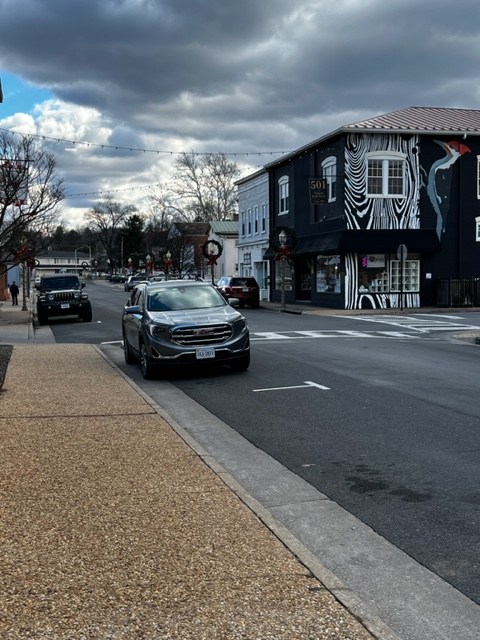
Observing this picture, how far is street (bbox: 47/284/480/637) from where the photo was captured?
16.4ft

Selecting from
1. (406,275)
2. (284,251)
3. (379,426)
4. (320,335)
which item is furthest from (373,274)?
(379,426)

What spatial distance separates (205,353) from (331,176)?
25868mm

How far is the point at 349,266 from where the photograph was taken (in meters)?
34.8

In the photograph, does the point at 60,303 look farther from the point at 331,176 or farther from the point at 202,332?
the point at 202,332

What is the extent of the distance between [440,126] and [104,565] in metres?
34.9

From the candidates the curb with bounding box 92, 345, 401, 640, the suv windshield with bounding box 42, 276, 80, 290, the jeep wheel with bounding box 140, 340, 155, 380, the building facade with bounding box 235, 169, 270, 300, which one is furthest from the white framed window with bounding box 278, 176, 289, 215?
the curb with bounding box 92, 345, 401, 640

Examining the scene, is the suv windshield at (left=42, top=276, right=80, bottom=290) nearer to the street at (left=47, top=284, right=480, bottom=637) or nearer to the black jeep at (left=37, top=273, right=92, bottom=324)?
the black jeep at (left=37, top=273, right=92, bottom=324)

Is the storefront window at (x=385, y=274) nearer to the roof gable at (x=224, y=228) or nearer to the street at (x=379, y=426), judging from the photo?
the street at (x=379, y=426)

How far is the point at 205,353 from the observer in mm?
12016

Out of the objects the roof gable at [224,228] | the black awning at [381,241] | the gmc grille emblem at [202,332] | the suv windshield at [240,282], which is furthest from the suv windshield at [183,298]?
the roof gable at [224,228]

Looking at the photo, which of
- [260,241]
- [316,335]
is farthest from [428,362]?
[260,241]

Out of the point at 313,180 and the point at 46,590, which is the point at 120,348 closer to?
the point at 46,590

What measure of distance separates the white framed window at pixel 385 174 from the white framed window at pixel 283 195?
929 centimetres

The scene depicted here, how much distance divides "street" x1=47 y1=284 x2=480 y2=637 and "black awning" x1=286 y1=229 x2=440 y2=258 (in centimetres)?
1697
